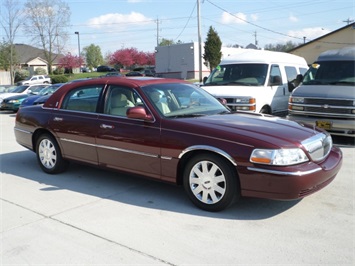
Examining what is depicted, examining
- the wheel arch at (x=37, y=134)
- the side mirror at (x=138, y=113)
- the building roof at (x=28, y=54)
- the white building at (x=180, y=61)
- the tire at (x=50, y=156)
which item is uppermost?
Answer: the building roof at (x=28, y=54)

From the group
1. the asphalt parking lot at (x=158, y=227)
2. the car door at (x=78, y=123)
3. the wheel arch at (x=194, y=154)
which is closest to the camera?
the asphalt parking lot at (x=158, y=227)

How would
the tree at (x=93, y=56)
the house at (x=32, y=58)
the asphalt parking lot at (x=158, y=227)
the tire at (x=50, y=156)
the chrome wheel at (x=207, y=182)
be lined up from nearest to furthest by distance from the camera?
the asphalt parking lot at (x=158, y=227), the chrome wheel at (x=207, y=182), the tire at (x=50, y=156), the house at (x=32, y=58), the tree at (x=93, y=56)

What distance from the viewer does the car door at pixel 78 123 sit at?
5574 millimetres

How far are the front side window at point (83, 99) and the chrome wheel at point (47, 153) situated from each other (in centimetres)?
69

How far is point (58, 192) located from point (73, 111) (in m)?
1.28

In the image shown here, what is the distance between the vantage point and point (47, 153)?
6.29 metres

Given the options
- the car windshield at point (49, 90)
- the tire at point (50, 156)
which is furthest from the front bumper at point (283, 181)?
the car windshield at point (49, 90)

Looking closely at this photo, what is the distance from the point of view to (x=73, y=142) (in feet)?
19.1

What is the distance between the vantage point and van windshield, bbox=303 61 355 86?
346 inches

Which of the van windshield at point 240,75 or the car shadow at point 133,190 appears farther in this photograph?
the van windshield at point 240,75

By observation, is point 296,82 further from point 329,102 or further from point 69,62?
point 69,62

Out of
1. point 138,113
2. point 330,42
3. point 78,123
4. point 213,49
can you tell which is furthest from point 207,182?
point 213,49

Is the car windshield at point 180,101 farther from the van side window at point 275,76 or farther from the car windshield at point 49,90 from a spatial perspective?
the car windshield at point 49,90

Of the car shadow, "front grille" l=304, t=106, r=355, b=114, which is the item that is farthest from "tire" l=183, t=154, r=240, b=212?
"front grille" l=304, t=106, r=355, b=114
